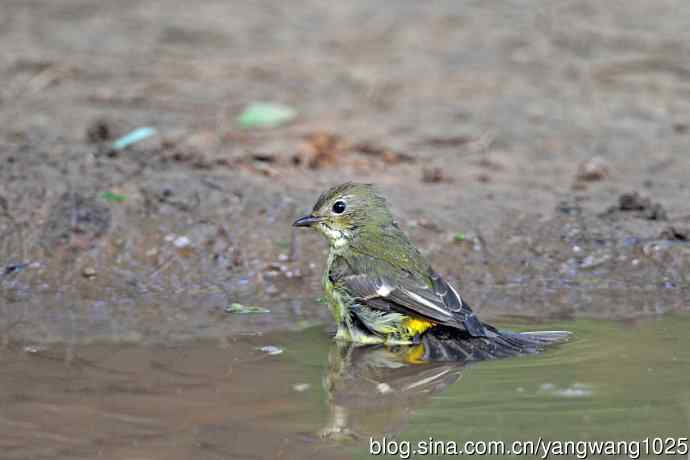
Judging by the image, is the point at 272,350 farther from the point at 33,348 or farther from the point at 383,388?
the point at 33,348

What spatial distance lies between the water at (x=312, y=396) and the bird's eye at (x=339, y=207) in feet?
3.13

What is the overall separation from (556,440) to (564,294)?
3.04 metres

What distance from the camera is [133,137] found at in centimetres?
949

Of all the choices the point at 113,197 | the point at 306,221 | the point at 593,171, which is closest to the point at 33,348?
the point at 306,221

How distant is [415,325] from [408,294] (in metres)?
0.20

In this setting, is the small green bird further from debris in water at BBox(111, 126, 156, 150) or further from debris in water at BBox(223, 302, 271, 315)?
debris in water at BBox(111, 126, 156, 150)

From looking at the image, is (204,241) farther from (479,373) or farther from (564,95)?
(564,95)

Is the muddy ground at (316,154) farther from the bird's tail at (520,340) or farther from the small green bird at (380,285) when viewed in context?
the bird's tail at (520,340)

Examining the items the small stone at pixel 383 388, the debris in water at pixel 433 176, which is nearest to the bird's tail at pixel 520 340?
the small stone at pixel 383 388

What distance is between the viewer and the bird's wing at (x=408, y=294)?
6.15 meters

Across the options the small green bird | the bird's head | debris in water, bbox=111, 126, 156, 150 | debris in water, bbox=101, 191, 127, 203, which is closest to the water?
the small green bird

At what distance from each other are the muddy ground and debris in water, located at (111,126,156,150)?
0.14 meters

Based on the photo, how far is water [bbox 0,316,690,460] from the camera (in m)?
4.70

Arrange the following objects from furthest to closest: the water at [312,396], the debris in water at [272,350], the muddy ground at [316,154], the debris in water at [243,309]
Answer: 1. the muddy ground at [316,154]
2. the debris in water at [243,309]
3. the debris in water at [272,350]
4. the water at [312,396]
